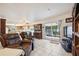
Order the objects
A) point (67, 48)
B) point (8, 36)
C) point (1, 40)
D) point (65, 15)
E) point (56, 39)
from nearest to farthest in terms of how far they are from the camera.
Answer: point (65, 15) < point (56, 39) < point (67, 48) < point (1, 40) < point (8, 36)

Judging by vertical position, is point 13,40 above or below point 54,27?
below

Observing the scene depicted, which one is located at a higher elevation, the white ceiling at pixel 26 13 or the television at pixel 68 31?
the white ceiling at pixel 26 13

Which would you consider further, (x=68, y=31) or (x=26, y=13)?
(x=26, y=13)

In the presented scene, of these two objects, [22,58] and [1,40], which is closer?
[22,58]

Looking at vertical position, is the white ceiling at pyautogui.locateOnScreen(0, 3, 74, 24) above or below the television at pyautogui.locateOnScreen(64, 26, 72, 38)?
above

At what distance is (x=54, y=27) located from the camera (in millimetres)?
2521

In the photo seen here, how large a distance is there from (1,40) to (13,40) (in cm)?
53

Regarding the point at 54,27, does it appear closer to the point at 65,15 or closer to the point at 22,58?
the point at 65,15

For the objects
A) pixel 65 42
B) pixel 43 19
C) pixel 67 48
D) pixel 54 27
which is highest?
pixel 43 19

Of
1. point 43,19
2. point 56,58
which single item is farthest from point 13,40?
point 56,58

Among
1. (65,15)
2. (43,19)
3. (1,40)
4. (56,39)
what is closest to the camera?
(65,15)

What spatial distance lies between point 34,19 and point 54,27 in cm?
77

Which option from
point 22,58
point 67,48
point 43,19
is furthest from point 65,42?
point 22,58

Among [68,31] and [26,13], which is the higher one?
[26,13]
